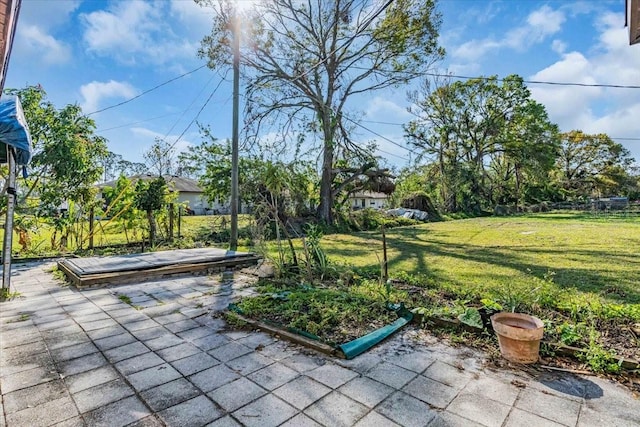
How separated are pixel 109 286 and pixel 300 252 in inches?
120

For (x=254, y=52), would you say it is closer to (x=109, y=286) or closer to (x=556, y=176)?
(x=109, y=286)

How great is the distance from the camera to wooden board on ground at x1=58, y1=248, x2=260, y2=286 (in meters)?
4.65

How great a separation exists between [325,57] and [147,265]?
425 inches

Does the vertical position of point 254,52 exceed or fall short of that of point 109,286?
it exceeds it

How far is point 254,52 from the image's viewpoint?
40.6 ft

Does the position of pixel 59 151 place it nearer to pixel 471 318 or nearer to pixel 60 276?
pixel 60 276

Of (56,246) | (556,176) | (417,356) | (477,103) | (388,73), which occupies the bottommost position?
(417,356)

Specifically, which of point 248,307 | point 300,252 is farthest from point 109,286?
point 300,252

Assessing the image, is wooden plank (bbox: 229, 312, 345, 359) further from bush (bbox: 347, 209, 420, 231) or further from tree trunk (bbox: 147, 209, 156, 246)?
bush (bbox: 347, 209, 420, 231)

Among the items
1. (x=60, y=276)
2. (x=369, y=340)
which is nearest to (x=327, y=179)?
(x=60, y=276)

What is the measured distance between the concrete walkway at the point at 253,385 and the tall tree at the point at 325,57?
1019cm

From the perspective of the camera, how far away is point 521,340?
87.7 inches

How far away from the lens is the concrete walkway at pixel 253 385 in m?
1.68

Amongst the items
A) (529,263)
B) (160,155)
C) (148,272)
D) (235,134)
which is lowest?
(529,263)
